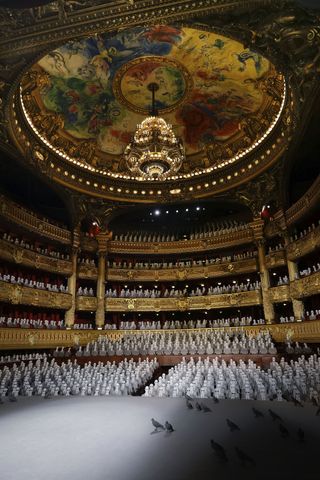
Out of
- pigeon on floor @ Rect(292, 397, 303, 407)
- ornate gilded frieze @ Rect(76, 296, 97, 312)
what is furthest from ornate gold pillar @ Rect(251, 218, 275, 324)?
pigeon on floor @ Rect(292, 397, 303, 407)

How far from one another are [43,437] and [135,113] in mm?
16543

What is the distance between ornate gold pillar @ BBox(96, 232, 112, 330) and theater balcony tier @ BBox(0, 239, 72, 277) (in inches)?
89.2

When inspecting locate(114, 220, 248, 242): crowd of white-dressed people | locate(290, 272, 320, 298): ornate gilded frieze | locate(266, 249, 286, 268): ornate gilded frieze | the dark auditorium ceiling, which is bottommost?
locate(290, 272, 320, 298): ornate gilded frieze

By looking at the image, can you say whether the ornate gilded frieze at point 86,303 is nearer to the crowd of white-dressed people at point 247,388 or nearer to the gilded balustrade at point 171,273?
the gilded balustrade at point 171,273

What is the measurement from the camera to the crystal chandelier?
13891 millimetres

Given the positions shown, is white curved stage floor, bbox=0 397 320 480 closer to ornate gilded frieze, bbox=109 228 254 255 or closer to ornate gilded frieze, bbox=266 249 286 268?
ornate gilded frieze, bbox=266 249 286 268

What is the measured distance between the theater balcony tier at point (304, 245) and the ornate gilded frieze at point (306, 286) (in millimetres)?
1301

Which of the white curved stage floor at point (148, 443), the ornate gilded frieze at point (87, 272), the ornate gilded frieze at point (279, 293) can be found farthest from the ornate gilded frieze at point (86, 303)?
the white curved stage floor at point (148, 443)

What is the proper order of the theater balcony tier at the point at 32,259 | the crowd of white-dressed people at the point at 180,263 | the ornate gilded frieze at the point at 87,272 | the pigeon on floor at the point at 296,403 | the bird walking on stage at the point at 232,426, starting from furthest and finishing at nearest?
the crowd of white-dressed people at the point at 180,263
the ornate gilded frieze at the point at 87,272
the theater balcony tier at the point at 32,259
the pigeon on floor at the point at 296,403
the bird walking on stage at the point at 232,426

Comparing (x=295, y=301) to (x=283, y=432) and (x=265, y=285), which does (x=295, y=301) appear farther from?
(x=283, y=432)

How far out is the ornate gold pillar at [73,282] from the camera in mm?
18281

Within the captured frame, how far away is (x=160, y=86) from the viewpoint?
51.8 feet

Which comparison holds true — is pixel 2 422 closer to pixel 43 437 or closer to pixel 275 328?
pixel 43 437

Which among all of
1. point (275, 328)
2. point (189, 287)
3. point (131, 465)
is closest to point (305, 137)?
point (275, 328)
